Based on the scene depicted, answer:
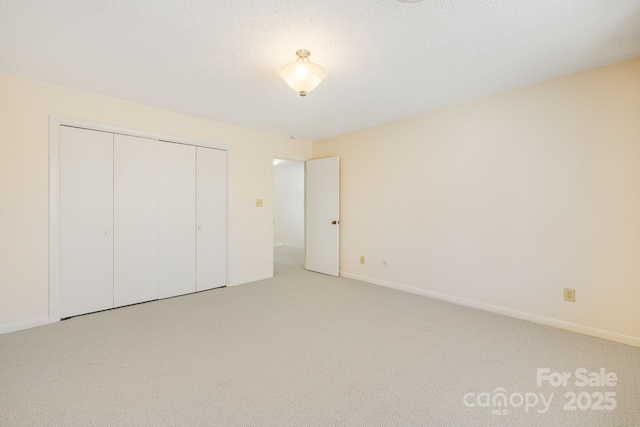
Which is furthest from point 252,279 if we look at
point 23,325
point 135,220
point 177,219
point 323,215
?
point 23,325

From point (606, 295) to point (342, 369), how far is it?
2365 mm

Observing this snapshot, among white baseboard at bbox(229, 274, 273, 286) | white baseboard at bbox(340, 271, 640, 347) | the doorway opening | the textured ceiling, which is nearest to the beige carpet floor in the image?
white baseboard at bbox(340, 271, 640, 347)

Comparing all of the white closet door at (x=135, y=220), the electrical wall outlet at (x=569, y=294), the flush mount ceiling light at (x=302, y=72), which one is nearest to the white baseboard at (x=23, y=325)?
the white closet door at (x=135, y=220)

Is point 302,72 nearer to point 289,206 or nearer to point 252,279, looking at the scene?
point 252,279

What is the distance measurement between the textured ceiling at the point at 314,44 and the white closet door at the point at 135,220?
0.64m

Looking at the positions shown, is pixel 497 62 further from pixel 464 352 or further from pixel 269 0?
pixel 464 352

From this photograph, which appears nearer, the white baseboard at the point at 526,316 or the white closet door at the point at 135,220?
the white baseboard at the point at 526,316

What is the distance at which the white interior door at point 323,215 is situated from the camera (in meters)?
4.68

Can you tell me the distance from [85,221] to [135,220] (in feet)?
1.50

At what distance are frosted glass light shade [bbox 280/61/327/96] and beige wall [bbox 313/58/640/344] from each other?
6.50 feet

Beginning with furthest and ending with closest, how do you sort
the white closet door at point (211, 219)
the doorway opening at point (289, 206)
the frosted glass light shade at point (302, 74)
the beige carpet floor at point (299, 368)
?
the doorway opening at point (289, 206), the white closet door at point (211, 219), the frosted glass light shade at point (302, 74), the beige carpet floor at point (299, 368)

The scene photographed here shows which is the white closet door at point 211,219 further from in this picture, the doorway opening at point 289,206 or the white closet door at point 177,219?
the doorway opening at point 289,206

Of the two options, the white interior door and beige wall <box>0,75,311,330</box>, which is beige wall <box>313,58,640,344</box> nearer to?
the white interior door

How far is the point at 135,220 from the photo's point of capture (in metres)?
3.32
